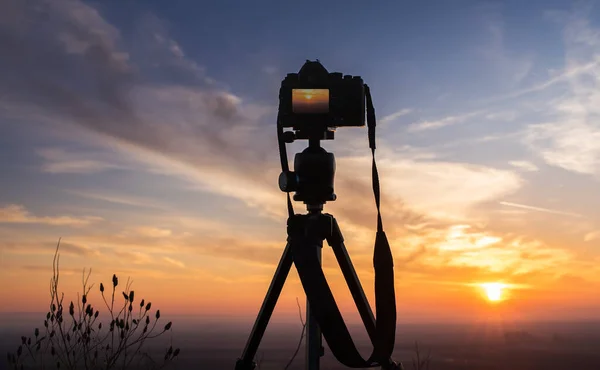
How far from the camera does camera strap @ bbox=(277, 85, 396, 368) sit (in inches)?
145

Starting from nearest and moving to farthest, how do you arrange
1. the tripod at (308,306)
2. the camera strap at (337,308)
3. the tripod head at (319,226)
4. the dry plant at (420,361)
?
the camera strap at (337,308) → the tripod head at (319,226) → the tripod at (308,306) → the dry plant at (420,361)

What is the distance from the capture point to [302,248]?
3.88 meters

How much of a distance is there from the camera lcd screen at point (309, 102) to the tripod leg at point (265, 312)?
920mm

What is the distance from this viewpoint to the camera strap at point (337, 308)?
369 cm

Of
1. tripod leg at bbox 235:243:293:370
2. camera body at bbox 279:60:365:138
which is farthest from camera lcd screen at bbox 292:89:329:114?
tripod leg at bbox 235:243:293:370

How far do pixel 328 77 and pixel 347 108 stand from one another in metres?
0.25

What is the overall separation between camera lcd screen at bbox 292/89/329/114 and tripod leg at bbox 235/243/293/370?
92cm

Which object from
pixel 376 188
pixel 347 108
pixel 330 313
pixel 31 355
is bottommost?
pixel 31 355

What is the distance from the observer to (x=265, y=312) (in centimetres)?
396

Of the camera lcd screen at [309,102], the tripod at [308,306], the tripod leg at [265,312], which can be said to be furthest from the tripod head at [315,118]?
the tripod leg at [265,312]

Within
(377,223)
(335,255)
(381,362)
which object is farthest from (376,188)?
(381,362)

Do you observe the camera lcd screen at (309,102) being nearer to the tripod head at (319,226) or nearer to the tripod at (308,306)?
the tripod head at (319,226)

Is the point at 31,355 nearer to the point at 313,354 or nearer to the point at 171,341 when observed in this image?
the point at 171,341

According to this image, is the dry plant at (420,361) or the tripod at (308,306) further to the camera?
the dry plant at (420,361)
